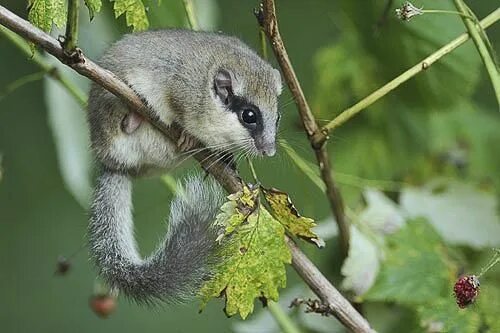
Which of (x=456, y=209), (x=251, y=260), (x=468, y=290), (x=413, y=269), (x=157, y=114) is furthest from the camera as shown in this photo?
(x=456, y=209)

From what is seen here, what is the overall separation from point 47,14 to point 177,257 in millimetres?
355

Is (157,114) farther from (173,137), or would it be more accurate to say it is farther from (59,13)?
(59,13)

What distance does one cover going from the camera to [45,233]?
3.21 m

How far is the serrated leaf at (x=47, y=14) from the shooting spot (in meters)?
1.25

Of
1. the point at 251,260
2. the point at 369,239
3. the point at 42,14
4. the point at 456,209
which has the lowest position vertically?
the point at 251,260

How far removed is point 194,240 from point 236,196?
0.35ft

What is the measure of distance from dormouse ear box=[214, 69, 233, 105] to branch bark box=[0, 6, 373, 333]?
0.11m

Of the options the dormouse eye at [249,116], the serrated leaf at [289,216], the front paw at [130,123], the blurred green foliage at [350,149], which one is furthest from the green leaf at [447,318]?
the front paw at [130,123]

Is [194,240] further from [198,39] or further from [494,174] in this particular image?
[494,174]

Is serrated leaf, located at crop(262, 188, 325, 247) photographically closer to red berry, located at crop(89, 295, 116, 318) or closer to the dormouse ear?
the dormouse ear

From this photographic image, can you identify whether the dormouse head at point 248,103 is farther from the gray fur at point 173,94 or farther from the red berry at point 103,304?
the red berry at point 103,304

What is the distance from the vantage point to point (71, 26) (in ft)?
3.63

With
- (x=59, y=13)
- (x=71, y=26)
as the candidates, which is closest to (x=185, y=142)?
(x=59, y=13)

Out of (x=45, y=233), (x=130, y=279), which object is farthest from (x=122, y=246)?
(x=45, y=233)
